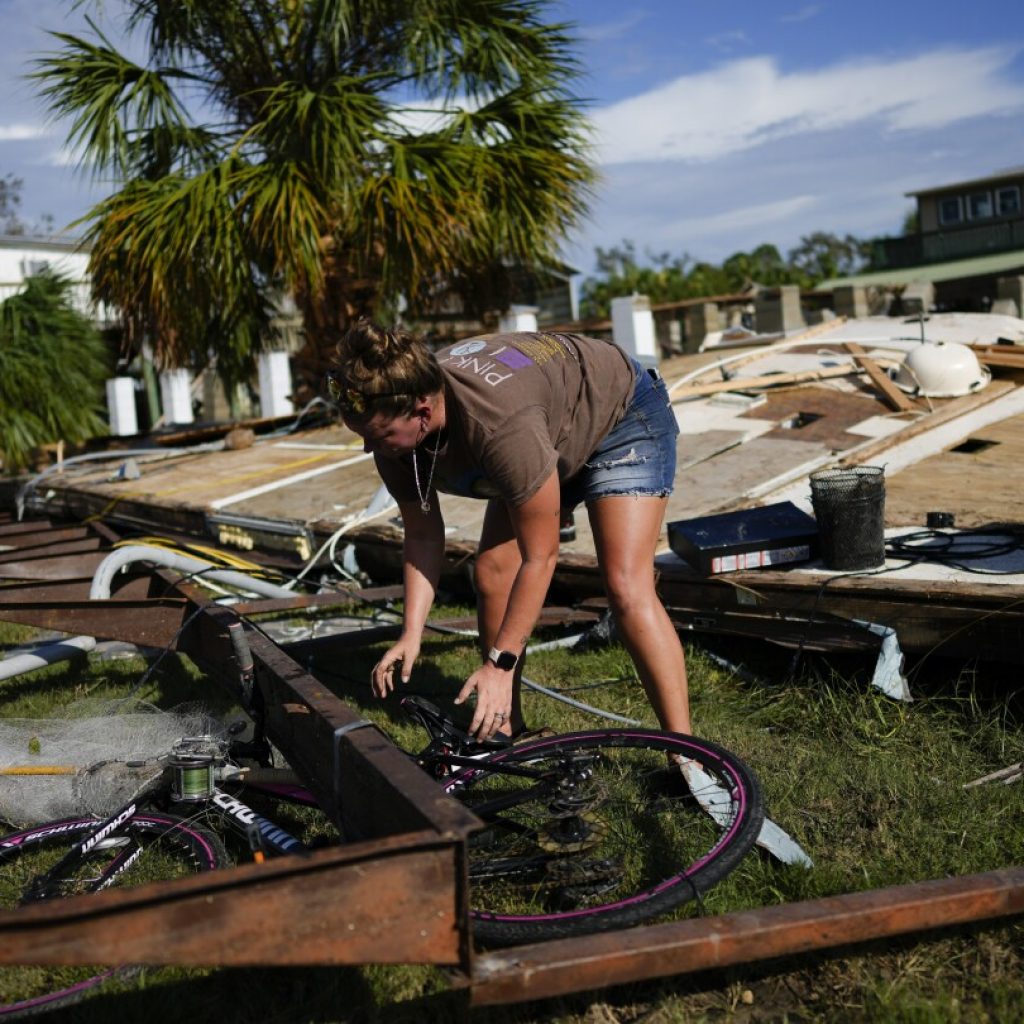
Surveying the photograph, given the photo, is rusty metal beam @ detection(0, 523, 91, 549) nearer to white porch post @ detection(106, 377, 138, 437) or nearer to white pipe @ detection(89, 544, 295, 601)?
white pipe @ detection(89, 544, 295, 601)

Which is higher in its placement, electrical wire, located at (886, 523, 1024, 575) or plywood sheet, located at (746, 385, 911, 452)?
plywood sheet, located at (746, 385, 911, 452)

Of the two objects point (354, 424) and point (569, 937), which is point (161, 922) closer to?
point (569, 937)

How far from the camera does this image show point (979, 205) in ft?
114

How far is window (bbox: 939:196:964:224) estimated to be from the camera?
3541 centimetres

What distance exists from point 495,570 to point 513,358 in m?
0.90

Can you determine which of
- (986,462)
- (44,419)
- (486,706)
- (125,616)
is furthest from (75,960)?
(44,419)

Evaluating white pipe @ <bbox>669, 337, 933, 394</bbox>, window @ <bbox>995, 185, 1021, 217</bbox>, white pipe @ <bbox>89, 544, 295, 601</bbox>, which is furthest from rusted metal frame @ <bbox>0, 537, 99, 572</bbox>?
window @ <bbox>995, 185, 1021, 217</bbox>

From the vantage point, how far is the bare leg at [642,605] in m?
3.30

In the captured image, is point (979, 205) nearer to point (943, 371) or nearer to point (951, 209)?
point (951, 209)

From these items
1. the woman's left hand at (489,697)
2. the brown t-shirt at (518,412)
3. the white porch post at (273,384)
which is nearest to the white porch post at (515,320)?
the white porch post at (273,384)

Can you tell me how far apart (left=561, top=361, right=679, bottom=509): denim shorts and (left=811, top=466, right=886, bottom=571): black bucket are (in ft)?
3.38

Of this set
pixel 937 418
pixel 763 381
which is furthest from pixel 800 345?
pixel 937 418

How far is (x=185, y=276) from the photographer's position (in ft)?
30.8

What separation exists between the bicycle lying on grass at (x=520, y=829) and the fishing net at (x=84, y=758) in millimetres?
60
